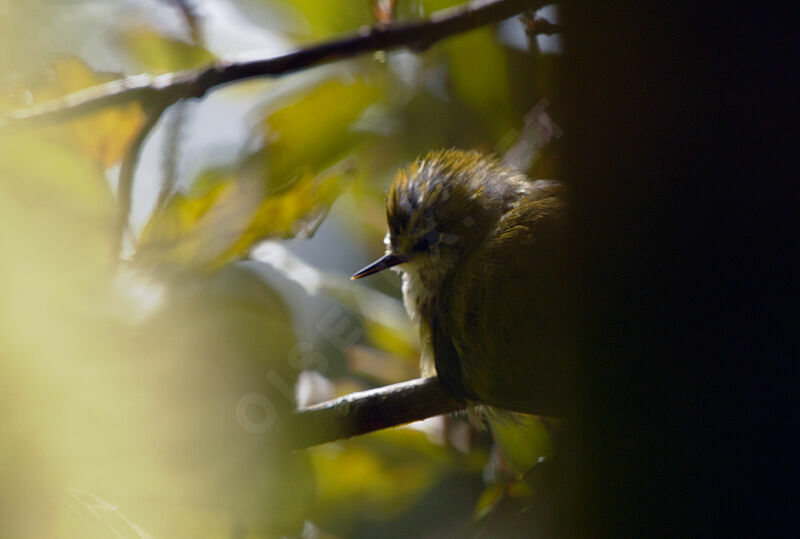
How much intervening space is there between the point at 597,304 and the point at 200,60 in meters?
0.53

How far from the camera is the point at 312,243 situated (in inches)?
29.0

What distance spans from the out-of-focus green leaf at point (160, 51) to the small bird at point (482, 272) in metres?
0.26

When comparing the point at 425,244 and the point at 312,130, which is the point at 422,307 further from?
the point at 312,130

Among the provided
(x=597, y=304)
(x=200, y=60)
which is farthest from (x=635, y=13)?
(x=200, y=60)

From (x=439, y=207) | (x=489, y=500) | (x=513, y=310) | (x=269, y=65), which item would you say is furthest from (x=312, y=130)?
(x=489, y=500)

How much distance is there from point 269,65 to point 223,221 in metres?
0.16

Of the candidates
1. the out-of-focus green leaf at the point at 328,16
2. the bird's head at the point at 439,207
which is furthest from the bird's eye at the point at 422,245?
the out-of-focus green leaf at the point at 328,16

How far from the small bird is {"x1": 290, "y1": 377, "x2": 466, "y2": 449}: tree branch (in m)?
0.06

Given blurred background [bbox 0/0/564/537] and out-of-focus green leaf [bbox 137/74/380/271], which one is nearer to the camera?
blurred background [bbox 0/0/564/537]

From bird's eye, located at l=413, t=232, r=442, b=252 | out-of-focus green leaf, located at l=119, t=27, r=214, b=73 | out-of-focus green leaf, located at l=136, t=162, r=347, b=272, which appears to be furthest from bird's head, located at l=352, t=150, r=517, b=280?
out-of-focus green leaf, located at l=119, t=27, r=214, b=73

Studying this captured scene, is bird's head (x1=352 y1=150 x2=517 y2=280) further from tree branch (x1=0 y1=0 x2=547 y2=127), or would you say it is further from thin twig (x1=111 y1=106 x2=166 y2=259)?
thin twig (x1=111 y1=106 x2=166 y2=259)

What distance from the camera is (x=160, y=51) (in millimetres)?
754

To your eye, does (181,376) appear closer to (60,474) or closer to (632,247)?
(60,474)

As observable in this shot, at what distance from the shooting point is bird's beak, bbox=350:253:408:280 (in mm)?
762
